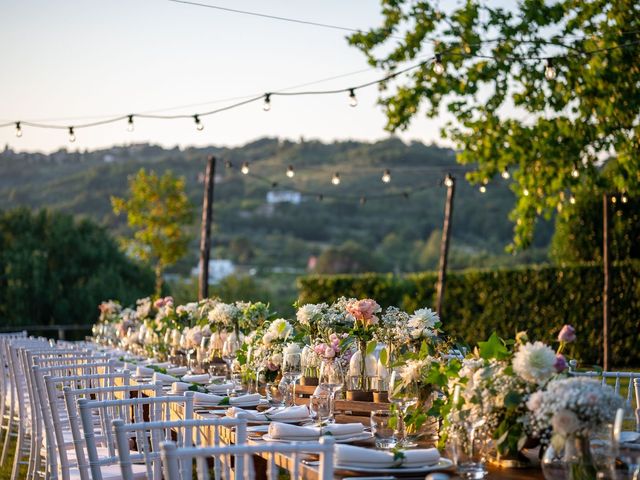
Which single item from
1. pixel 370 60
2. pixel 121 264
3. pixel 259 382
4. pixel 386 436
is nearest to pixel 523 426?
pixel 386 436

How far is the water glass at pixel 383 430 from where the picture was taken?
12.2ft

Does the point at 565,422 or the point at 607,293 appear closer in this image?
the point at 565,422

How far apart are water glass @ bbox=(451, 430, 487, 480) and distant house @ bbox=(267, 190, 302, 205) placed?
134 feet

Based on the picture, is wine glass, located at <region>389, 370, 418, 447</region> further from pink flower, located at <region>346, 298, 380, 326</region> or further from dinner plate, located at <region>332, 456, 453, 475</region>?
pink flower, located at <region>346, 298, 380, 326</region>

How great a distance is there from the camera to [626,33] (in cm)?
1164

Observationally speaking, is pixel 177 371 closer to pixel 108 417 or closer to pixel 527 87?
pixel 108 417

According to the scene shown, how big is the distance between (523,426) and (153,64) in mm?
18077

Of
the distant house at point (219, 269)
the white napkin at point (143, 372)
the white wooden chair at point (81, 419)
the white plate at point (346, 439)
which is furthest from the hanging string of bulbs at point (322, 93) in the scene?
the distant house at point (219, 269)

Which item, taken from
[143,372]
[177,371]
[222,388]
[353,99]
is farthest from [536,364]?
[353,99]

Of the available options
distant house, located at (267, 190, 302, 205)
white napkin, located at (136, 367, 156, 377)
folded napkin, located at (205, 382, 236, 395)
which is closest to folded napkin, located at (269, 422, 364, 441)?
folded napkin, located at (205, 382, 236, 395)

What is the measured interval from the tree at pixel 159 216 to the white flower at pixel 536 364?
1873cm

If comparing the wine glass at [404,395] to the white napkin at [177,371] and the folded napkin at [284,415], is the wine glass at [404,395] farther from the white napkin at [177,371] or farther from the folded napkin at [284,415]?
the white napkin at [177,371]

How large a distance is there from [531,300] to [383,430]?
12.4m

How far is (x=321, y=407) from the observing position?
158 inches
